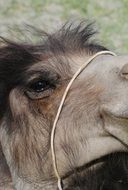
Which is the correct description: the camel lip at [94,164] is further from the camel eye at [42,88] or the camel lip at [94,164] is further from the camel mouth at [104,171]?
the camel eye at [42,88]

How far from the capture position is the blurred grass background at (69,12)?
7.31m

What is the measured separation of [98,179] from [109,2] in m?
5.19

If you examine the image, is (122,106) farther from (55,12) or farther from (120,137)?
(55,12)

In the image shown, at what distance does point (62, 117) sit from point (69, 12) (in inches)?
186

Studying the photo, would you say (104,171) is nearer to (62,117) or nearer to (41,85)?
(62,117)

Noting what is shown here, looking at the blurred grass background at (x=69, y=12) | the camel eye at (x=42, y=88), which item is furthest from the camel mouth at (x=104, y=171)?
the blurred grass background at (x=69, y=12)

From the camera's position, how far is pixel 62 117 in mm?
2920

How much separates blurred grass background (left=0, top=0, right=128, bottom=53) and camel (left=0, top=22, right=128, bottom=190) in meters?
4.07

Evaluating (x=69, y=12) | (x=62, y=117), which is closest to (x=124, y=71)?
(x=62, y=117)

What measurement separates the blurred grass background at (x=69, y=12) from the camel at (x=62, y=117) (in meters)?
4.07

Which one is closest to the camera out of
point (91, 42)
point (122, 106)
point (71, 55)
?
point (122, 106)

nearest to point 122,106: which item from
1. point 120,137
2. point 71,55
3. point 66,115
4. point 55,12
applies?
point 120,137

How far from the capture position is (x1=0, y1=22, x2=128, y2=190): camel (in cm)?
279

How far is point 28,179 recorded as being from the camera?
309 cm
